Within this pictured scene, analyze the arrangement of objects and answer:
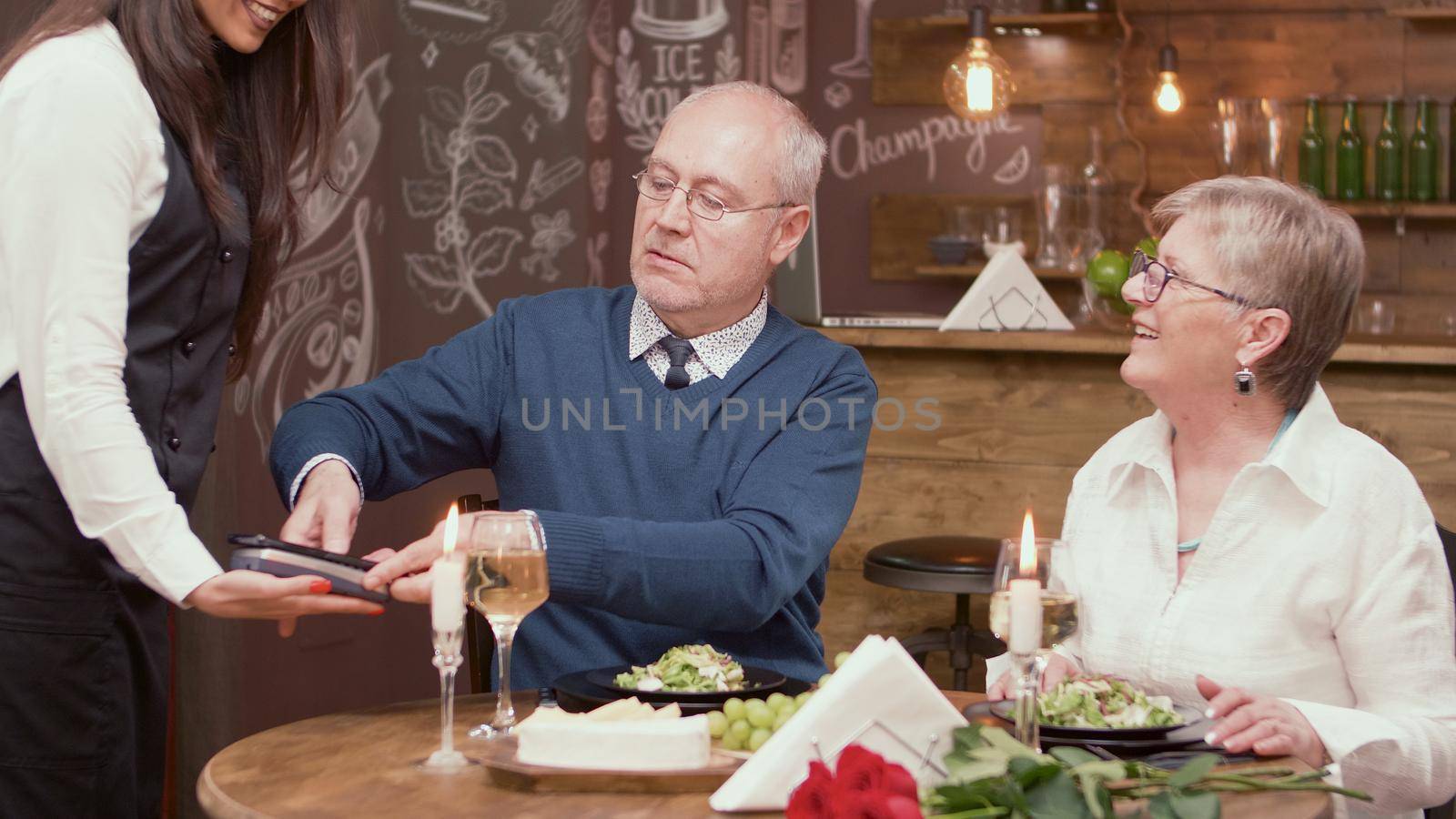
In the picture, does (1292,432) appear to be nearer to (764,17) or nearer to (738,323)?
(738,323)

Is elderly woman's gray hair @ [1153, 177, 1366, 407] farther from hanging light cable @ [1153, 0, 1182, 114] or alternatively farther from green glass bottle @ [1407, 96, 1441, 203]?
green glass bottle @ [1407, 96, 1441, 203]

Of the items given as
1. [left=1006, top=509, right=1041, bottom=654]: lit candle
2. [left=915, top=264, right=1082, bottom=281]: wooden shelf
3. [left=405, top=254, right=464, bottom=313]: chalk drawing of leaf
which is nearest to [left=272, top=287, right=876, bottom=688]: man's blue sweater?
[left=1006, top=509, right=1041, bottom=654]: lit candle

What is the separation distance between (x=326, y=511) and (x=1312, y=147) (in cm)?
460

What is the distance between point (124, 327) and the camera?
152cm

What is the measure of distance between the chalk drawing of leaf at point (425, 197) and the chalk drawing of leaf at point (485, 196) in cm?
5

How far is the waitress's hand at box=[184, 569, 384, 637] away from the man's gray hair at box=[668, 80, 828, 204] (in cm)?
93

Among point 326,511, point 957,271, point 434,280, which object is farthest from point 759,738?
point 957,271

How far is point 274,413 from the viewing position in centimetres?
313

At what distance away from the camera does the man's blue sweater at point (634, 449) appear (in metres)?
1.83

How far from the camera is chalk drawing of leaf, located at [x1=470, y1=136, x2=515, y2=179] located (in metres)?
3.69

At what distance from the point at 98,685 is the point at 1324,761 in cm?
129

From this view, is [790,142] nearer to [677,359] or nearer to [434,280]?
[677,359]

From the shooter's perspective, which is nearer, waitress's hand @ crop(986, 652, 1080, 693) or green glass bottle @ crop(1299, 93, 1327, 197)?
waitress's hand @ crop(986, 652, 1080, 693)

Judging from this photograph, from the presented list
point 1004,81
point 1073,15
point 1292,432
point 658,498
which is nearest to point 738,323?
point 658,498
